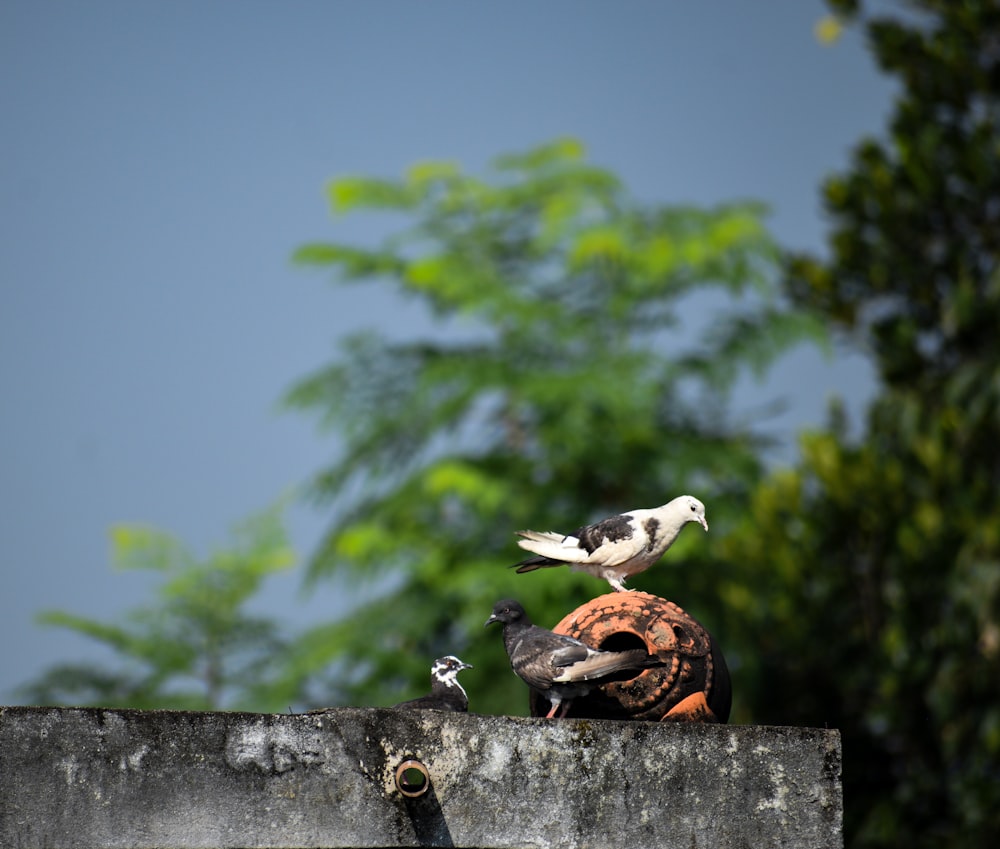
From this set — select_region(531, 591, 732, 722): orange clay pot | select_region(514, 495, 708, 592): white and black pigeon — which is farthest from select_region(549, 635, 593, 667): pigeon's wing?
select_region(514, 495, 708, 592): white and black pigeon

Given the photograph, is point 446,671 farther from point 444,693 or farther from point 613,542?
point 613,542

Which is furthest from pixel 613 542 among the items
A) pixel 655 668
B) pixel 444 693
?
pixel 444 693

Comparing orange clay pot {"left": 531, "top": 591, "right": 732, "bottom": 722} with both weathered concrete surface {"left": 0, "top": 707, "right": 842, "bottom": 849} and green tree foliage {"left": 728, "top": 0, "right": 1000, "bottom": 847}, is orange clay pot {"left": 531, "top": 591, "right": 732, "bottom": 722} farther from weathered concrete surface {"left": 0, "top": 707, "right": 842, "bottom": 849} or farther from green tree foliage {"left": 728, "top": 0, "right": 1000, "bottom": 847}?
green tree foliage {"left": 728, "top": 0, "right": 1000, "bottom": 847}

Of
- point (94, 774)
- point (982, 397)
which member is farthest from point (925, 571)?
point (94, 774)

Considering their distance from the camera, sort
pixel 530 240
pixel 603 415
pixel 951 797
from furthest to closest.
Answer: pixel 530 240 < pixel 603 415 < pixel 951 797

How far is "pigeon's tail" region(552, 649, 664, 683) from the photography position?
217 inches

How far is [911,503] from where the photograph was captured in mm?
15555

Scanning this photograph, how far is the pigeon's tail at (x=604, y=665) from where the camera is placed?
217 inches

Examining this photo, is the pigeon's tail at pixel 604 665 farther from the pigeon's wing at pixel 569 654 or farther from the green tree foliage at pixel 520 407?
the green tree foliage at pixel 520 407

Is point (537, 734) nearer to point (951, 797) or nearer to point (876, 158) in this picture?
point (951, 797)

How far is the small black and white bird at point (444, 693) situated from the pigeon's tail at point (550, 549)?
2.53 feet

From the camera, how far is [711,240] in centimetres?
1864

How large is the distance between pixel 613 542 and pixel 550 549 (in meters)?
0.32

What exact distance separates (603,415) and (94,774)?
13892mm
